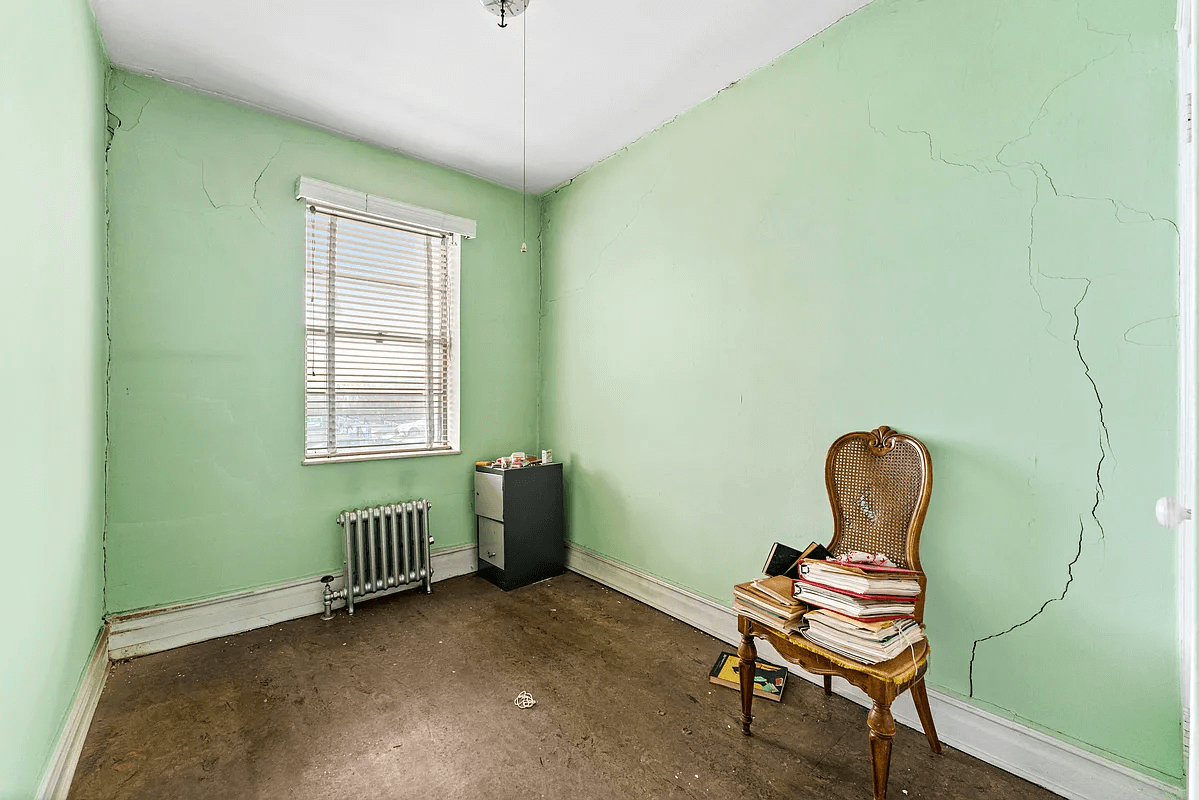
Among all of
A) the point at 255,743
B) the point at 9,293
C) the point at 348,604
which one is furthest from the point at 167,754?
the point at 9,293

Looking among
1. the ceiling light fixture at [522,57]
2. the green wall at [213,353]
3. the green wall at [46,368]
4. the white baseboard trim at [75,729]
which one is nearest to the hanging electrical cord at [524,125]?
the ceiling light fixture at [522,57]

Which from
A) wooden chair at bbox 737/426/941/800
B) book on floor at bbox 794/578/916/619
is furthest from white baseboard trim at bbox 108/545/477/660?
book on floor at bbox 794/578/916/619

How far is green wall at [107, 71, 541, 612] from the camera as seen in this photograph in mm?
2545

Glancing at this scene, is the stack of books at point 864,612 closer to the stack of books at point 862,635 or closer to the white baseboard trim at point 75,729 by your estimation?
the stack of books at point 862,635

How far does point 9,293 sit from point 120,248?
163 cm

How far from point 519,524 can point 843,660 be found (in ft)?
7.46

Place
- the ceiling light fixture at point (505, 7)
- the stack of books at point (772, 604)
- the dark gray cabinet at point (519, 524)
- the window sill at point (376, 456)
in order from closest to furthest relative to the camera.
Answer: the stack of books at point (772, 604) < the ceiling light fixture at point (505, 7) < the window sill at point (376, 456) < the dark gray cabinet at point (519, 524)

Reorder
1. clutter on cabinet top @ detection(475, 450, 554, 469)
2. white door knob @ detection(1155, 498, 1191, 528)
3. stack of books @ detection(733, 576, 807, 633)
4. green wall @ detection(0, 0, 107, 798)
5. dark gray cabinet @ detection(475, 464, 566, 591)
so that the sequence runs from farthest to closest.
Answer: clutter on cabinet top @ detection(475, 450, 554, 469) < dark gray cabinet @ detection(475, 464, 566, 591) < stack of books @ detection(733, 576, 807, 633) < green wall @ detection(0, 0, 107, 798) < white door knob @ detection(1155, 498, 1191, 528)

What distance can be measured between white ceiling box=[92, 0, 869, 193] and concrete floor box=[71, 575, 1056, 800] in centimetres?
288

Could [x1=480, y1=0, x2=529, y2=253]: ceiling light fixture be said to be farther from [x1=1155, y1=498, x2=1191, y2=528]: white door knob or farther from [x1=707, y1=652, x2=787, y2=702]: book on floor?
[x1=1155, y1=498, x2=1191, y2=528]: white door knob

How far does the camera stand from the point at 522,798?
1661 mm

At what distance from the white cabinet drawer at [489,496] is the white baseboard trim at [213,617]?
754mm

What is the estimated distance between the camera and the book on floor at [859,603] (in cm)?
165

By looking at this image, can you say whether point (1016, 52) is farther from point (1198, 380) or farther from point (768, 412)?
point (1198, 380)
